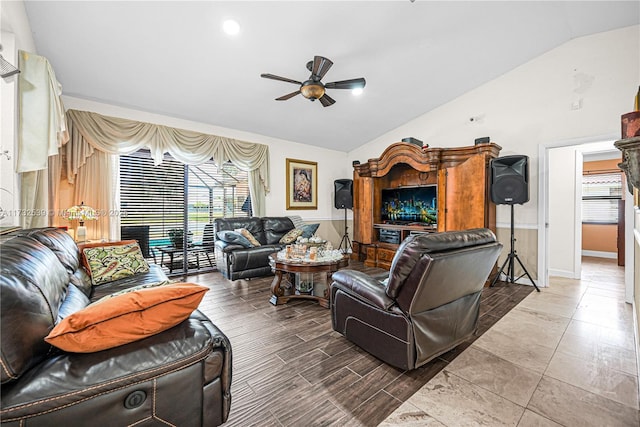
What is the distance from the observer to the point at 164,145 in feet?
13.7

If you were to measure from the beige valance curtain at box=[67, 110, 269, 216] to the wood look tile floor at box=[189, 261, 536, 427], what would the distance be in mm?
2690

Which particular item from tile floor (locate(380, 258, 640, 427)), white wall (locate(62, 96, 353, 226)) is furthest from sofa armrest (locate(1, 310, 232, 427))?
white wall (locate(62, 96, 353, 226))

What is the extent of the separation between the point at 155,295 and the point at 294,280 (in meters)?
2.41

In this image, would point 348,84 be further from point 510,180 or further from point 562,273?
point 562,273

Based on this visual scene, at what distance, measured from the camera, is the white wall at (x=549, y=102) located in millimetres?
3322

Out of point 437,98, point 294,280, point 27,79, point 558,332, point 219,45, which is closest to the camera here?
point 27,79

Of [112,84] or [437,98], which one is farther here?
[437,98]

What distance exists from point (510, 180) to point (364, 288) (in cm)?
295

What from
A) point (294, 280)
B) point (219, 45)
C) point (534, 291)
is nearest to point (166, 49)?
point (219, 45)

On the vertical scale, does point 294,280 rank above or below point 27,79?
below

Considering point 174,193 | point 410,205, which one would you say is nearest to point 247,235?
point 174,193

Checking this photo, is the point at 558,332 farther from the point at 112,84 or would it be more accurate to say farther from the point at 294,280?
the point at 112,84

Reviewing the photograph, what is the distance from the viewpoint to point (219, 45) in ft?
9.95

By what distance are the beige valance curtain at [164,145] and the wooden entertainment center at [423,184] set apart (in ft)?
6.77
